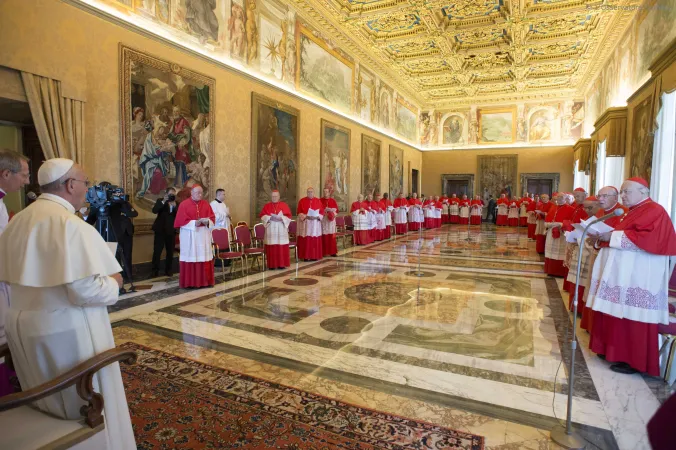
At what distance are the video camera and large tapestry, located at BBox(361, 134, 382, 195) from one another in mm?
12808

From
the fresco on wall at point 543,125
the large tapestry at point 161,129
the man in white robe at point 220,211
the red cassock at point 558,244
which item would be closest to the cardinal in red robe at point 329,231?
the man in white robe at point 220,211

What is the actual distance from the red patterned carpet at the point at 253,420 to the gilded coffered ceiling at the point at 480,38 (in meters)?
12.4

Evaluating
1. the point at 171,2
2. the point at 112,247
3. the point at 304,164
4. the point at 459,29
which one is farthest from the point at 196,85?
the point at 459,29

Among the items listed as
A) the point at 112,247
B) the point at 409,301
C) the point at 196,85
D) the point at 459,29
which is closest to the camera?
the point at 112,247

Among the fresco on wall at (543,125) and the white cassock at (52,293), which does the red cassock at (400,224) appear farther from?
the white cassock at (52,293)

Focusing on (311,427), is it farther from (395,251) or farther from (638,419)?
(395,251)

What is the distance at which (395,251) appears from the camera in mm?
12445

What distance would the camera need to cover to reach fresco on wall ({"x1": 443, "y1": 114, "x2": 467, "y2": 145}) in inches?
1055

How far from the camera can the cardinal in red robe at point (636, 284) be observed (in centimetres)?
380

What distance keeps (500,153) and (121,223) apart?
2478 cm

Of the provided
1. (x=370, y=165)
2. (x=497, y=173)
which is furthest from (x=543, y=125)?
→ (x=370, y=165)

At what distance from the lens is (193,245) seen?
286 inches

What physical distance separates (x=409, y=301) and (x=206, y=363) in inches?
143

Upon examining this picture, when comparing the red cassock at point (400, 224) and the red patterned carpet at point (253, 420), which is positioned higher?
the red cassock at point (400, 224)
